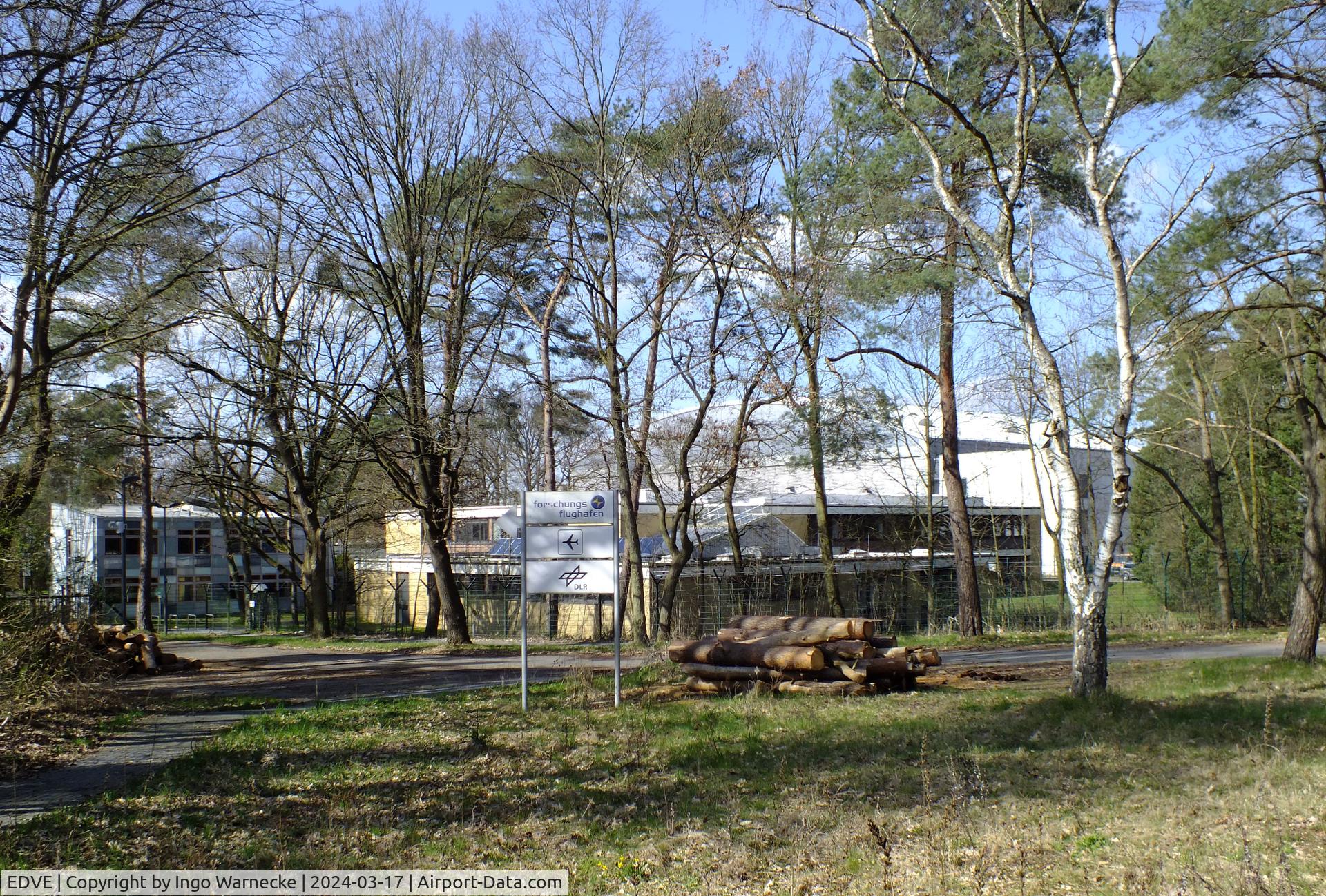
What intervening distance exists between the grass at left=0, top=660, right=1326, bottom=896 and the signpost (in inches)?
66.3

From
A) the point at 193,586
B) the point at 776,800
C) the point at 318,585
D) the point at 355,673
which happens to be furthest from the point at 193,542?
the point at 776,800

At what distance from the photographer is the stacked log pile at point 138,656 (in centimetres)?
1698

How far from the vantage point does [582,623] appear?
108ft

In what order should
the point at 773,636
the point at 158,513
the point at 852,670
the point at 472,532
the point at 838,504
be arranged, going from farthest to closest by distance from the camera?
the point at 158,513
the point at 472,532
the point at 838,504
the point at 773,636
the point at 852,670

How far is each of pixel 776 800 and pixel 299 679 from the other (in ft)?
37.0

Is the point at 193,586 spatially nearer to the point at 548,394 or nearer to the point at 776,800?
the point at 548,394

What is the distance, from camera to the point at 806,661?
12.2m

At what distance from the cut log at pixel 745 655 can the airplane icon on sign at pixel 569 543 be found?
2.16 m

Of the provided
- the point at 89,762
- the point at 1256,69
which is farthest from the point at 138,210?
the point at 1256,69

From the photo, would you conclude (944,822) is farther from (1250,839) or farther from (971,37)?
(971,37)

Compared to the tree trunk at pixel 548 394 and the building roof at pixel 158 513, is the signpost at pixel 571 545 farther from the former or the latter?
the building roof at pixel 158 513

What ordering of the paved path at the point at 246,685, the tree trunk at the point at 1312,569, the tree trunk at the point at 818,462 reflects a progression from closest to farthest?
the paved path at the point at 246,685
the tree trunk at the point at 1312,569
the tree trunk at the point at 818,462

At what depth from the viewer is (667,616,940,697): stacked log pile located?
12328mm

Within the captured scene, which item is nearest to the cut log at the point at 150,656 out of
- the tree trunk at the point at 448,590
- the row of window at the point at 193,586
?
the tree trunk at the point at 448,590
